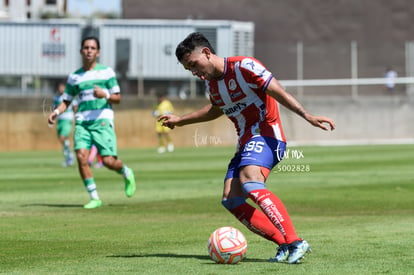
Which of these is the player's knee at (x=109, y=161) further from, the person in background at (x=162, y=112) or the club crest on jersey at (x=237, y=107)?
the person in background at (x=162, y=112)

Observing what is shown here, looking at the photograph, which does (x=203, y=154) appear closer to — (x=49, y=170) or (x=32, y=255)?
(x=49, y=170)

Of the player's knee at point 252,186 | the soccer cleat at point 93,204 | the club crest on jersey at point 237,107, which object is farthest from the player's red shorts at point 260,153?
the soccer cleat at point 93,204

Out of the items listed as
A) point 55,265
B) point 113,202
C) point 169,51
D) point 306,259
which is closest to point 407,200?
point 113,202

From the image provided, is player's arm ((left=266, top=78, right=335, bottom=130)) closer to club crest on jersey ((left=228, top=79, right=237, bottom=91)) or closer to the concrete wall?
club crest on jersey ((left=228, top=79, right=237, bottom=91))

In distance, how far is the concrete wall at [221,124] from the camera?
3700 cm

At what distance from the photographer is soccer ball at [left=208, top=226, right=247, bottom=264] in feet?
27.2

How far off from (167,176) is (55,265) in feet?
40.7

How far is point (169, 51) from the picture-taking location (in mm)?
43969

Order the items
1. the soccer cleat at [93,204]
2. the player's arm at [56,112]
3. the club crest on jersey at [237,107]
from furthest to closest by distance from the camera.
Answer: the soccer cleat at [93,204] → the player's arm at [56,112] → the club crest on jersey at [237,107]

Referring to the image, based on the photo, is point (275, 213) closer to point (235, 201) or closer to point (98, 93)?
point (235, 201)

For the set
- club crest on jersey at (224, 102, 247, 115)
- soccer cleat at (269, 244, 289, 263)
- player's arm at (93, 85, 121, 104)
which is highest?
club crest on jersey at (224, 102, 247, 115)

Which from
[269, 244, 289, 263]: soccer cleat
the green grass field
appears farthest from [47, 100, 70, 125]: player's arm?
[269, 244, 289, 263]: soccer cleat

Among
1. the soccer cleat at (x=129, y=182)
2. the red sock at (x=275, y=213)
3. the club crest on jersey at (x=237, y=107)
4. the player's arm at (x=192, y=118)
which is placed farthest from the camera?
the soccer cleat at (x=129, y=182)

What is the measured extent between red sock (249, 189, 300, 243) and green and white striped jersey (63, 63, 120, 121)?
20.4ft
